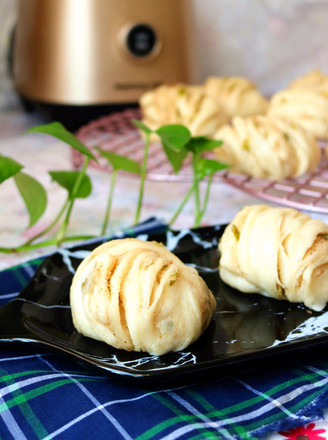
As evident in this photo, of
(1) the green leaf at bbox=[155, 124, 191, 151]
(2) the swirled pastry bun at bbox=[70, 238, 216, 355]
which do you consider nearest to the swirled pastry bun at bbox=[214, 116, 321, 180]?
(1) the green leaf at bbox=[155, 124, 191, 151]

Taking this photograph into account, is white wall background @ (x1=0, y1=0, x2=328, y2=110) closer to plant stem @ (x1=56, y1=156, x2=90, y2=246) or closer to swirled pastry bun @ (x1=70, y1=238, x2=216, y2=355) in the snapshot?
plant stem @ (x1=56, y1=156, x2=90, y2=246)

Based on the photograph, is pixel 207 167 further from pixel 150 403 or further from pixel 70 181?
pixel 150 403

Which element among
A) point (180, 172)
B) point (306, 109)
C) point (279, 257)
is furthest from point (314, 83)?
point (279, 257)

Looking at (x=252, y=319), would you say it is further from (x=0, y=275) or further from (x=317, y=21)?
(x=317, y=21)

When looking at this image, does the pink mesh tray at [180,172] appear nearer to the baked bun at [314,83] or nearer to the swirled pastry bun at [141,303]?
the baked bun at [314,83]

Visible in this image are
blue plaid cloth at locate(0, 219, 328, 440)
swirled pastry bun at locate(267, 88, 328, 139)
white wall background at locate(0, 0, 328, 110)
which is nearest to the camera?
blue plaid cloth at locate(0, 219, 328, 440)

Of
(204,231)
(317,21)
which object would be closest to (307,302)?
(204,231)

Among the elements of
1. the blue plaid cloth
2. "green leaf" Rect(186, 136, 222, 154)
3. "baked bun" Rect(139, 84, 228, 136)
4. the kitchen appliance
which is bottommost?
the blue plaid cloth
